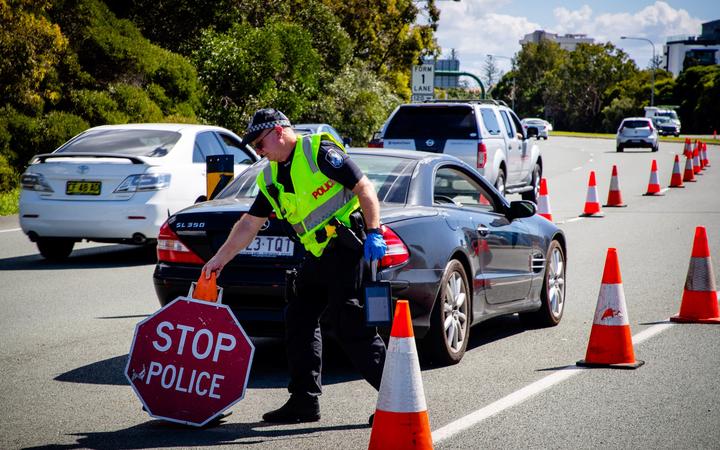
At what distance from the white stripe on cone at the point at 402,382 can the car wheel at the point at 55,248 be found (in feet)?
28.7

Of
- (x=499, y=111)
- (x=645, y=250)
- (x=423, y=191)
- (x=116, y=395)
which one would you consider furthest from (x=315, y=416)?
(x=499, y=111)

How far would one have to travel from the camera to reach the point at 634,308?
978 cm

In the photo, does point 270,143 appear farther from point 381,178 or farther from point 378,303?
point 381,178

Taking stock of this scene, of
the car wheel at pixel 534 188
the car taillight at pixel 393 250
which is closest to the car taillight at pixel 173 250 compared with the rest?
the car taillight at pixel 393 250

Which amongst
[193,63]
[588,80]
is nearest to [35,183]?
[193,63]

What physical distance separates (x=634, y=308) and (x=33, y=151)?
55.7 feet

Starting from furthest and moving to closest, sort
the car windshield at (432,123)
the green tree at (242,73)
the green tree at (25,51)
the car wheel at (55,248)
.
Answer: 1. the green tree at (242,73)
2. the green tree at (25,51)
3. the car windshield at (432,123)
4. the car wheel at (55,248)

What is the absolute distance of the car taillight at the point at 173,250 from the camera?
728 cm

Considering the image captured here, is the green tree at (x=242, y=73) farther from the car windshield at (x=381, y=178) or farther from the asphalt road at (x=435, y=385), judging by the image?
the car windshield at (x=381, y=178)

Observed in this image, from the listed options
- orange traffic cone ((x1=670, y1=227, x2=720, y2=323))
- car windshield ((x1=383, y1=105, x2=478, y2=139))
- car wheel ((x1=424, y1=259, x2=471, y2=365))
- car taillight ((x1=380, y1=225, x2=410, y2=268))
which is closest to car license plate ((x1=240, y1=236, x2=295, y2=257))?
car taillight ((x1=380, y1=225, x2=410, y2=268))

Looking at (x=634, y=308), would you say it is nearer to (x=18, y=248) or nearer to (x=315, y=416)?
(x=315, y=416)

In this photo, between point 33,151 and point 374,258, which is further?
point 33,151

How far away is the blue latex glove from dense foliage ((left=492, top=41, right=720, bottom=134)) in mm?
92816

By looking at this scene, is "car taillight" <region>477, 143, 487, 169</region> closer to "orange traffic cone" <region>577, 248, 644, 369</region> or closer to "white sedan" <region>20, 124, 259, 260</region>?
"white sedan" <region>20, 124, 259, 260</region>
